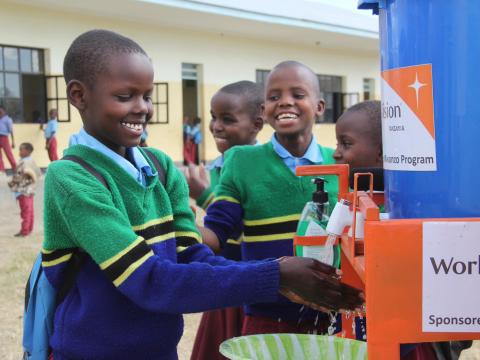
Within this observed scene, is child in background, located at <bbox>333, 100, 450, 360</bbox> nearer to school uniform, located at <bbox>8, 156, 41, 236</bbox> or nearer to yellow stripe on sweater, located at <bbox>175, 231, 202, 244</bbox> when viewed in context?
yellow stripe on sweater, located at <bbox>175, 231, 202, 244</bbox>

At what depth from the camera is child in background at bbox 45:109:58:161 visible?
12719 millimetres

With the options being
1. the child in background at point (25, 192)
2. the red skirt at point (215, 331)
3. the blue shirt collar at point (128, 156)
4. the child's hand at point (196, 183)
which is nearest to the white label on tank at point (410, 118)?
the blue shirt collar at point (128, 156)

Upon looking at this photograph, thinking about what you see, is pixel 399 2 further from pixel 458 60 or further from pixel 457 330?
pixel 457 330

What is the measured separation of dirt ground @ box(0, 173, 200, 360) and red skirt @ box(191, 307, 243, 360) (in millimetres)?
966

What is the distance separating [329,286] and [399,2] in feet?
2.19

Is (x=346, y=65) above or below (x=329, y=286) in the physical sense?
above

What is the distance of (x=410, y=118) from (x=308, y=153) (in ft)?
3.88

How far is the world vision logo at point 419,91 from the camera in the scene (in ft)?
3.28

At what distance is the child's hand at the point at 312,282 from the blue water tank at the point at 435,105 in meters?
0.38

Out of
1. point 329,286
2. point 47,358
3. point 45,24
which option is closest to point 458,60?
point 329,286

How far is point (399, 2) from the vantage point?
1.04m

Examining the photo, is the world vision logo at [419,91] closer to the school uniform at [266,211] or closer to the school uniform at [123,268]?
the school uniform at [123,268]

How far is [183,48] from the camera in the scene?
1572 cm

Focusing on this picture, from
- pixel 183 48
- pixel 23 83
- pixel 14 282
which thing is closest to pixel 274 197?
pixel 14 282
